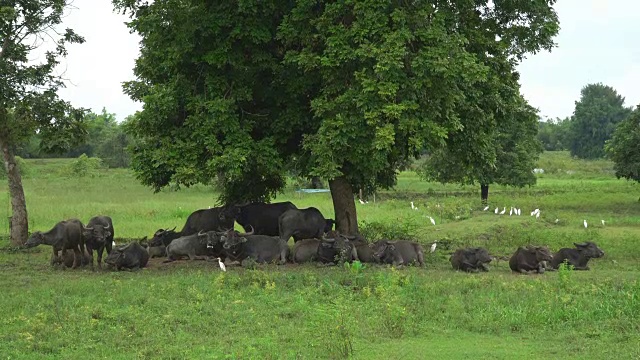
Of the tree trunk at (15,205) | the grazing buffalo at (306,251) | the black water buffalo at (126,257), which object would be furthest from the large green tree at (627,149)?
the tree trunk at (15,205)

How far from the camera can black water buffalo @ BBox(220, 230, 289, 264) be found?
1864cm

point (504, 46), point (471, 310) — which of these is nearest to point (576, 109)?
point (504, 46)

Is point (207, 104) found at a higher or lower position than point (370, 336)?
higher

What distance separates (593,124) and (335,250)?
111m

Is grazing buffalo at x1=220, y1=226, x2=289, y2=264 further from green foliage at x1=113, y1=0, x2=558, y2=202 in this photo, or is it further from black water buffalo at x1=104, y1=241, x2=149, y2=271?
black water buffalo at x1=104, y1=241, x2=149, y2=271

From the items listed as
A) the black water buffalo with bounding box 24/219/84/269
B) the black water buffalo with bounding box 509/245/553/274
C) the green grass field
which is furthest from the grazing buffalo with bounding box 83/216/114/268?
the black water buffalo with bounding box 509/245/553/274

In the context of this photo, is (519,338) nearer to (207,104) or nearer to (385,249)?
(385,249)

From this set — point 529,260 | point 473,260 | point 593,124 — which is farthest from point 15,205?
point 593,124

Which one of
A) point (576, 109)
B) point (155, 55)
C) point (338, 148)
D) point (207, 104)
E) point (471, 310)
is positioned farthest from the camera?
point (576, 109)

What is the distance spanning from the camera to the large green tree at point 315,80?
17.8m

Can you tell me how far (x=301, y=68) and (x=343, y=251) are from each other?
16.8ft

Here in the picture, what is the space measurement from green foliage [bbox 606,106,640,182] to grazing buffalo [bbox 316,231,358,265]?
87.6ft

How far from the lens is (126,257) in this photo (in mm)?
17984

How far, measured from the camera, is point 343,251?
18.2 metres
